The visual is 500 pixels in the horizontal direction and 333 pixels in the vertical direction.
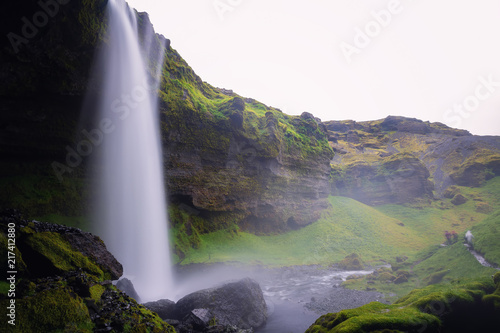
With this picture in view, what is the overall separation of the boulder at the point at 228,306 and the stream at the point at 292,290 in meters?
1.24

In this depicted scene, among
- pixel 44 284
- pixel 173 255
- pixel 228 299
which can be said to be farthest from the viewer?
pixel 173 255

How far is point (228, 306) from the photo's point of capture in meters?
17.9

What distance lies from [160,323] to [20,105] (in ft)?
79.3

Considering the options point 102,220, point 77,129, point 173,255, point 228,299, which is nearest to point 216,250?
point 173,255

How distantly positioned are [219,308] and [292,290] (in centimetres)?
1421

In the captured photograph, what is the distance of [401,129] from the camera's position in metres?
136

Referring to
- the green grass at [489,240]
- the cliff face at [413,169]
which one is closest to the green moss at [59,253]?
the green grass at [489,240]

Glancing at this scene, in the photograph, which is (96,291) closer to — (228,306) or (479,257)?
(228,306)

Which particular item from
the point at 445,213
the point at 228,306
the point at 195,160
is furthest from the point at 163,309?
the point at 445,213

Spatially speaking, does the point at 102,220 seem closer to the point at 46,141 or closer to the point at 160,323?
the point at 46,141

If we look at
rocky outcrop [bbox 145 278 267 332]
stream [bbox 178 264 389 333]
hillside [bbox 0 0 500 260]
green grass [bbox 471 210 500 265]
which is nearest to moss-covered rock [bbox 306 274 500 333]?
rocky outcrop [bbox 145 278 267 332]

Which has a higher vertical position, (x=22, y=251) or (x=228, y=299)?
(x=22, y=251)

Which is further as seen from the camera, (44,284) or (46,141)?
(46,141)

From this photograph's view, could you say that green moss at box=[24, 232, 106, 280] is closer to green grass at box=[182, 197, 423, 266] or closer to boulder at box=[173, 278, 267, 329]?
boulder at box=[173, 278, 267, 329]
